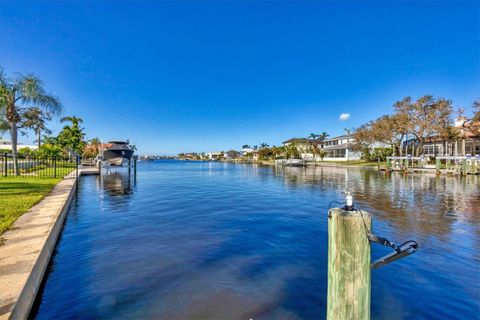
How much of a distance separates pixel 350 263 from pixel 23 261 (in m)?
4.80

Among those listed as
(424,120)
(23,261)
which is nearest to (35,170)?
(23,261)

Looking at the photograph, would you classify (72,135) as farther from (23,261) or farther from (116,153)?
(23,261)

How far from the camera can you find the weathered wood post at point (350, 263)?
2510mm

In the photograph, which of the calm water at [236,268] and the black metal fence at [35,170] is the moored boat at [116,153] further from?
the calm water at [236,268]

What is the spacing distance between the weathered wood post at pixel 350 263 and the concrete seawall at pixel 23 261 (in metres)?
3.55

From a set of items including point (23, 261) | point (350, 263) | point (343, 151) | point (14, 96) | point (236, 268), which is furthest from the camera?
point (343, 151)

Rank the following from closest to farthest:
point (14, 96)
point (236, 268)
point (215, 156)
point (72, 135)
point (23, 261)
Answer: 1. point (23, 261)
2. point (236, 268)
3. point (14, 96)
4. point (72, 135)
5. point (215, 156)

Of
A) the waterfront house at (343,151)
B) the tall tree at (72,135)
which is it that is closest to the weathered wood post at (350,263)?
the tall tree at (72,135)

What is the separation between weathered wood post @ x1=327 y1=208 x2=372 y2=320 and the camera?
2510 mm

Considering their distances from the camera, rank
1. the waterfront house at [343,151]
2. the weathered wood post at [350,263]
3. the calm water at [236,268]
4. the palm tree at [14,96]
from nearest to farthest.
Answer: the weathered wood post at [350,263] < the calm water at [236,268] < the palm tree at [14,96] < the waterfront house at [343,151]

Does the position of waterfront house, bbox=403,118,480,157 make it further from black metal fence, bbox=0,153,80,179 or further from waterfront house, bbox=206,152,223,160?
waterfront house, bbox=206,152,223,160

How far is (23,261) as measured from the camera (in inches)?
159

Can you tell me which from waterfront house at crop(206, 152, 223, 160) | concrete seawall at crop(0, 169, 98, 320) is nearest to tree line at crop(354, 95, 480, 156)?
concrete seawall at crop(0, 169, 98, 320)

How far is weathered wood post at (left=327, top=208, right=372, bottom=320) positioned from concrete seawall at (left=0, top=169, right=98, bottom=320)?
355 centimetres
